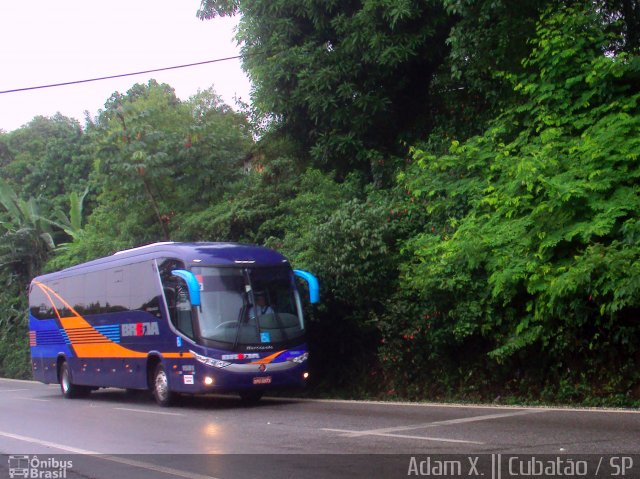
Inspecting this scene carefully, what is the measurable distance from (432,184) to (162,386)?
24.0 feet

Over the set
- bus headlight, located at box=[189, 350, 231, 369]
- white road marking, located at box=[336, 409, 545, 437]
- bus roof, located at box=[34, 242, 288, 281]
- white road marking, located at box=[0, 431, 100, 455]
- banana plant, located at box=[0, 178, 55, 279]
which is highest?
banana plant, located at box=[0, 178, 55, 279]

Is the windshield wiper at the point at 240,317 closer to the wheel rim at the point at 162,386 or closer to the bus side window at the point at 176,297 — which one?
the bus side window at the point at 176,297

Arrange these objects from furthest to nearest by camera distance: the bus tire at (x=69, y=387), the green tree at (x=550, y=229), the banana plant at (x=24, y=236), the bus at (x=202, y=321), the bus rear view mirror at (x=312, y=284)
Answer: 1. the banana plant at (x=24, y=236)
2. the bus tire at (x=69, y=387)
3. the bus rear view mirror at (x=312, y=284)
4. the bus at (x=202, y=321)
5. the green tree at (x=550, y=229)

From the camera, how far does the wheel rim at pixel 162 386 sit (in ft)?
57.5

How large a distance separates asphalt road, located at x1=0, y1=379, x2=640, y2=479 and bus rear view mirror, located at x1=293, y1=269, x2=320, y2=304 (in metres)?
2.27

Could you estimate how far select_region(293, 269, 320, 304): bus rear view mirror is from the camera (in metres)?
17.5

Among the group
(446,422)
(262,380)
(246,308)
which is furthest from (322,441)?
(246,308)

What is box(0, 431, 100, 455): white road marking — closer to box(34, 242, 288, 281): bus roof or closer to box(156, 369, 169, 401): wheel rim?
box(156, 369, 169, 401): wheel rim

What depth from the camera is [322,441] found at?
11.1 m

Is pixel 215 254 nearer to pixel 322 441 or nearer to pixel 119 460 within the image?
pixel 322 441

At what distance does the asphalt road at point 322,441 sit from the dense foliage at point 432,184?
5.66ft

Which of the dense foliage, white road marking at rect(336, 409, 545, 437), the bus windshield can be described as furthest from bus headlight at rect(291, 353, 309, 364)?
white road marking at rect(336, 409, 545, 437)

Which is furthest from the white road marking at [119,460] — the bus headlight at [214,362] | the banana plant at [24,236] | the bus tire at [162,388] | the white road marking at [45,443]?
the banana plant at [24,236]

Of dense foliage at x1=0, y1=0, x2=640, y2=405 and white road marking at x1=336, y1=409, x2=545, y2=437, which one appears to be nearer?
white road marking at x1=336, y1=409, x2=545, y2=437
